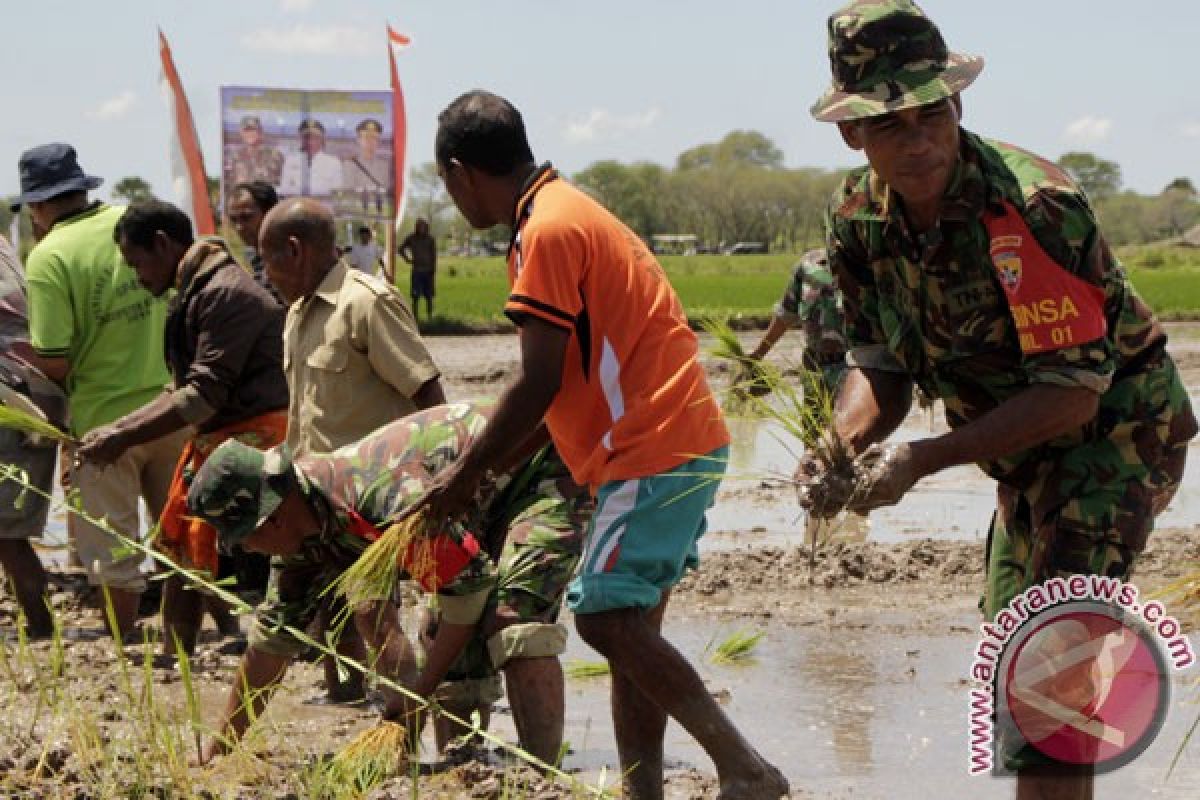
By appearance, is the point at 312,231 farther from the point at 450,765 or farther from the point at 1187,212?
the point at 1187,212

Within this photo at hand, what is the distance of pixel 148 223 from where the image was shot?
20.8ft

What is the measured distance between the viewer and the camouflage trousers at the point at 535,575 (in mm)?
4668

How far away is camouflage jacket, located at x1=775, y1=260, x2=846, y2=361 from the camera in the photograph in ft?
25.4

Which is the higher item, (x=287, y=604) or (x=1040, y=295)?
(x=1040, y=295)

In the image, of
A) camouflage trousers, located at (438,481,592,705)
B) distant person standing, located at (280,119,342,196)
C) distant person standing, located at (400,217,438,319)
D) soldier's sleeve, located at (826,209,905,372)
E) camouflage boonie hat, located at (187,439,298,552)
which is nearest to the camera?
soldier's sleeve, located at (826,209,905,372)

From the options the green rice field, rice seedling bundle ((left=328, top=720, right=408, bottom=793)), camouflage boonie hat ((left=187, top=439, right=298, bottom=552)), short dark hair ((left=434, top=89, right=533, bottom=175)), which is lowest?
the green rice field

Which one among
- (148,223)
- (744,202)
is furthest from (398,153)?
(744,202)

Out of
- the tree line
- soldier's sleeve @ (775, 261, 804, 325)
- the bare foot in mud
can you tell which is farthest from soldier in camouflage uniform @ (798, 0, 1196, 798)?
the tree line

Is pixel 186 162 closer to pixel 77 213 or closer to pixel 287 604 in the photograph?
pixel 77 213

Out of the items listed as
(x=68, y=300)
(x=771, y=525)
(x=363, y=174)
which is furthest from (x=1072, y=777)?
(x=363, y=174)

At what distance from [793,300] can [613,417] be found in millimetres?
4297

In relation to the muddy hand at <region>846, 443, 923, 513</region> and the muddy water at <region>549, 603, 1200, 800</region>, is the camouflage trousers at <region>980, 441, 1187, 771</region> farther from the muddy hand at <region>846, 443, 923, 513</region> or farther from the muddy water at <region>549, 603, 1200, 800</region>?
the muddy water at <region>549, 603, 1200, 800</region>

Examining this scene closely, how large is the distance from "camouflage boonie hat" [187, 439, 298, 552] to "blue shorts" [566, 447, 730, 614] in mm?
850

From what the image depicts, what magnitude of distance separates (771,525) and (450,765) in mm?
4824
